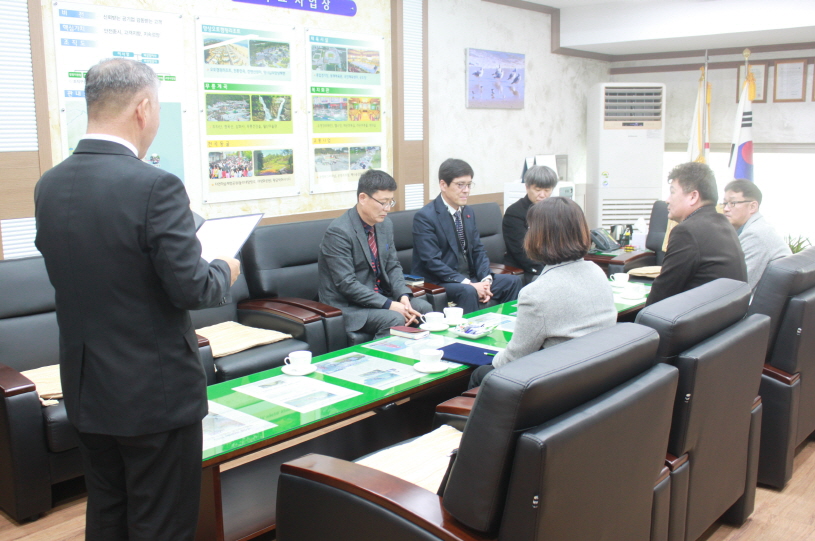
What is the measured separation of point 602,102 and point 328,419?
17.9ft

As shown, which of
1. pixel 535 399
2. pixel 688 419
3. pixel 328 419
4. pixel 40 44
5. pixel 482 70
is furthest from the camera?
pixel 482 70

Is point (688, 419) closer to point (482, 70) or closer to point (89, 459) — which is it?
point (89, 459)

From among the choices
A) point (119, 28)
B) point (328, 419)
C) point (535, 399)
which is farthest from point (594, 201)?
point (535, 399)

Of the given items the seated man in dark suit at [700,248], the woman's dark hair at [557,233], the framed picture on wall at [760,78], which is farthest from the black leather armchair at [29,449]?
the framed picture on wall at [760,78]

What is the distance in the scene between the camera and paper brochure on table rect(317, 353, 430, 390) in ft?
8.35

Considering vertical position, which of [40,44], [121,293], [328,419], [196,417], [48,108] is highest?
[40,44]

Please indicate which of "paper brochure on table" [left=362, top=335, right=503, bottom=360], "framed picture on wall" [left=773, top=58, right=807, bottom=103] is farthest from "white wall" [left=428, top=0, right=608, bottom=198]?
"paper brochure on table" [left=362, top=335, right=503, bottom=360]

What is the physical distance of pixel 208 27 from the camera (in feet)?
13.3

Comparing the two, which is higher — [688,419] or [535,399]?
[535,399]

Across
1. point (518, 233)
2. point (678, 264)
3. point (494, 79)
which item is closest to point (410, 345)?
point (678, 264)

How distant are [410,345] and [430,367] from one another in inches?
14.4

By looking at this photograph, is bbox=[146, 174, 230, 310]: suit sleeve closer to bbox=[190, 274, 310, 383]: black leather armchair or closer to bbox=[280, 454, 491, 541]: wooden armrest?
bbox=[280, 454, 491, 541]: wooden armrest

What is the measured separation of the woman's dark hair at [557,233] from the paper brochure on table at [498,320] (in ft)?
2.82

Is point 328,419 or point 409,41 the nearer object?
point 328,419
